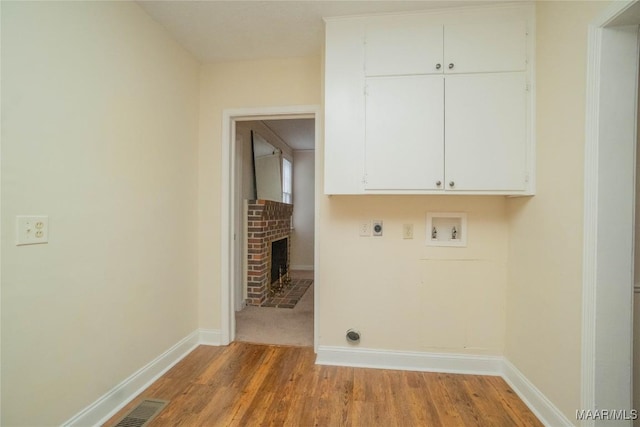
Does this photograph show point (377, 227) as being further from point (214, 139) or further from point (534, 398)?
point (214, 139)

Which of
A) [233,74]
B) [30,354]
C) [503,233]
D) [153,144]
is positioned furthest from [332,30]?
[30,354]

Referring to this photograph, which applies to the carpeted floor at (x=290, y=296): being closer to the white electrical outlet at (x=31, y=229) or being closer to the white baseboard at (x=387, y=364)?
the white baseboard at (x=387, y=364)

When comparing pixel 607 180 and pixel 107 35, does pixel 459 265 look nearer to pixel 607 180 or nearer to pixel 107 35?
pixel 607 180

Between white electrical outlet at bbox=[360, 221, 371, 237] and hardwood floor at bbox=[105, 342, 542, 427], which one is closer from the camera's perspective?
hardwood floor at bbox=[105, 342, 542, 427]

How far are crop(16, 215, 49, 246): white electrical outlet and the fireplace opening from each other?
3080 millimetres

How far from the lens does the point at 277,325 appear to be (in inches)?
117

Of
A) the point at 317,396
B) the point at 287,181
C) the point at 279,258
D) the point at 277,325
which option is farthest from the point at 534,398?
the point at 287,181

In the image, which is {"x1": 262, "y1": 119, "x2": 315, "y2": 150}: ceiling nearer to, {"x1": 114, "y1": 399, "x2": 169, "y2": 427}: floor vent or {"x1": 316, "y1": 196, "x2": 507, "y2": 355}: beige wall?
{"x1": 316, "y1": 196, "x2": 507, "y2": 355}: beige wall

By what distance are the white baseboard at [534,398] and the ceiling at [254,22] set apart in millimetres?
2438

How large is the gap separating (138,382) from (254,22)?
101 inches

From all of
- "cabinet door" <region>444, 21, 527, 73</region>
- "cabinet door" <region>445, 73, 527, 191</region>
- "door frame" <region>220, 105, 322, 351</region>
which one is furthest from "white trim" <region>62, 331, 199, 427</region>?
"cabinet door" <region>444, 21, 527, 73</region>

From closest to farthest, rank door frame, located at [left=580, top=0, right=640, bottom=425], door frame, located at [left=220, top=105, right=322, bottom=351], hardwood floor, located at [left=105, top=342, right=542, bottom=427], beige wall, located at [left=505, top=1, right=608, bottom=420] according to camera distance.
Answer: door frame, located at [left=580, top=0, right=640, bottom=425], beige wall, located at [left=505, top=1, right=608, bottom=420], hardwood floor, located at [left=105, top=342, right=542, bottom=427], door frame, located at [left=220, top=105, right=322, bottom=351]

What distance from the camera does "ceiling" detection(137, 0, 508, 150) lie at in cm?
181

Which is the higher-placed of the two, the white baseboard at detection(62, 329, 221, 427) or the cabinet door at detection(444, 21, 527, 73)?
the cabinet door at detection(444, 21, 527, 73)
